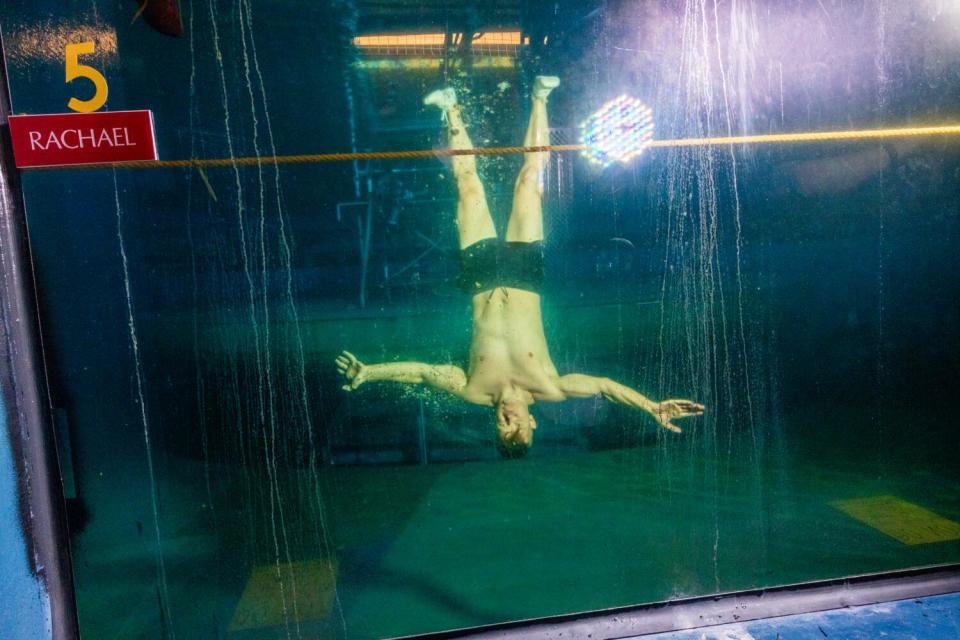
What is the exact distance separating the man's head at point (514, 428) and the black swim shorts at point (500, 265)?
2.74 feet

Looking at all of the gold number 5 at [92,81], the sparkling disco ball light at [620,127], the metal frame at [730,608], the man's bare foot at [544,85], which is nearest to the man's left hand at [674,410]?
the metal frame at [730,608]

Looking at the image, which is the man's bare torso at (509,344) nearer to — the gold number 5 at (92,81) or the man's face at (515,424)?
the man's face at (515,424)

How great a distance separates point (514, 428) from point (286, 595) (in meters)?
1.89

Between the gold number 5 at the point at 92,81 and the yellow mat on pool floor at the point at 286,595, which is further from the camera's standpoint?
the yellow mat on pool floor at the point at 286,595

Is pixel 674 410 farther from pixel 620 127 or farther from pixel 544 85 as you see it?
pixel 544 85

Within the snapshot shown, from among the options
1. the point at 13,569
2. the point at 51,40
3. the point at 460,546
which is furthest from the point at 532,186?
the point at 460,546

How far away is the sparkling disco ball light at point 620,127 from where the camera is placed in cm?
304

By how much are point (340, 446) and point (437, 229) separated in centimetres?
189

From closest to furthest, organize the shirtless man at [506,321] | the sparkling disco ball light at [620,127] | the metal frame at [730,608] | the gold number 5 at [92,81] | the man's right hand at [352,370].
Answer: the gold number 5 at [92,81]
the metal frame at [730,608]
the sparkling disco ball light at [620,127]
the shirtless man at [506,321]
the man's right hand at [352,370]

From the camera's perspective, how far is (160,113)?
9.70ft

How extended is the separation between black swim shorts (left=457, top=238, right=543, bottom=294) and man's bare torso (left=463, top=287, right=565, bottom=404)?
0.19 feet

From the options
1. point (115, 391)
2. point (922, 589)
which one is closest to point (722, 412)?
point (922, 589)

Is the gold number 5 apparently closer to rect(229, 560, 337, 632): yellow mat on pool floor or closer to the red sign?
the red sign

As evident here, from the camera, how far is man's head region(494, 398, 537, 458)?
125 inches
